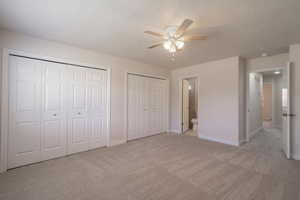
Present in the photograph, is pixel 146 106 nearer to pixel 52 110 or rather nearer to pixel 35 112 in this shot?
pixel 52 110

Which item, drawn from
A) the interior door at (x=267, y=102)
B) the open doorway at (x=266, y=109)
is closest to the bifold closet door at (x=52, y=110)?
the open doorway at (x=266, y=109)

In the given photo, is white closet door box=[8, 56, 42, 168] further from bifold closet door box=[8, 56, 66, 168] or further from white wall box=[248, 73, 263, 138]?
white wall box=[248, 73, 263, 138]

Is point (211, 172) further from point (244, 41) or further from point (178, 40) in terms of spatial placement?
point (244, 41)

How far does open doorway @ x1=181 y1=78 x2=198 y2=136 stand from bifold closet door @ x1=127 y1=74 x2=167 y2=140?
2.43 ft

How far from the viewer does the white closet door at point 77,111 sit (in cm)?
309

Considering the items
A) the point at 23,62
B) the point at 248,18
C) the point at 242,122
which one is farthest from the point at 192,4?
the point at 242,122

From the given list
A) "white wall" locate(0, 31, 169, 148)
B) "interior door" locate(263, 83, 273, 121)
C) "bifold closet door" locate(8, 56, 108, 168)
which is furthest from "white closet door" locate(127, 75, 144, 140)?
"interior door" locate(263, 83, 273, 121)

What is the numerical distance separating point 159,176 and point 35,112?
2.64 metres

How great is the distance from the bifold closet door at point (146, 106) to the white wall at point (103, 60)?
0.28 meters

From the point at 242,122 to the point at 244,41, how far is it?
2.27 metres

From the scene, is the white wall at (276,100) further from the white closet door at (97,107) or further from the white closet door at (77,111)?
the white closet door at (77,111)

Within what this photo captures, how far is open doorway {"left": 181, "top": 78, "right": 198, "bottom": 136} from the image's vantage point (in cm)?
519

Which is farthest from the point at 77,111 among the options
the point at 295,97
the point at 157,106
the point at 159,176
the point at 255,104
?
the point at 255,104

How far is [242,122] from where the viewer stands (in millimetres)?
3889
